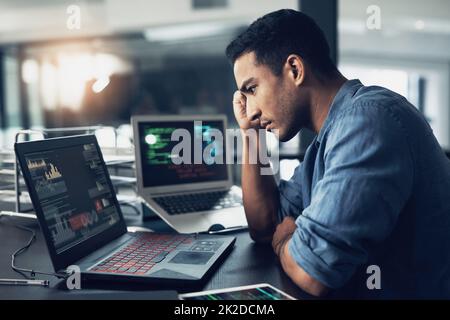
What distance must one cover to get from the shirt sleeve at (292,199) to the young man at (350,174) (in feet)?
0.51

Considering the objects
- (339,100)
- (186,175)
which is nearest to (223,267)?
(339,100)

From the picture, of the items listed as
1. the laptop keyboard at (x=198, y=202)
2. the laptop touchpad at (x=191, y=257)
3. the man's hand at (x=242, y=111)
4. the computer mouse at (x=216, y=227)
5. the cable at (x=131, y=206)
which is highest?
the man's hand at (x=242, y=111)

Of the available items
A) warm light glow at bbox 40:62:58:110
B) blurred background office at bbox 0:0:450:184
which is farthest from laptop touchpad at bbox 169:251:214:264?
warm light glow at bbox 40:62:58:110

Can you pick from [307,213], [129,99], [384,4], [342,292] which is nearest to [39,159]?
[307,213]

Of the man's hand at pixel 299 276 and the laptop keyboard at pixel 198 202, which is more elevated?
the man's hand at pixel 299 276

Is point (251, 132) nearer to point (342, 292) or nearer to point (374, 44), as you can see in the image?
point (342, 292)

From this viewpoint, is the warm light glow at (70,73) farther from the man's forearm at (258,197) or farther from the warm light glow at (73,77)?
the man's forearm at (258,197)

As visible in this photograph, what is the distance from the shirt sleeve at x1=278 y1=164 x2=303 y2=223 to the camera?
4.18ft

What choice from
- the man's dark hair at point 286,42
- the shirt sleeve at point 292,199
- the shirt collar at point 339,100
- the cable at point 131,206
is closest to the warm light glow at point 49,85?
the cable at point 131,206

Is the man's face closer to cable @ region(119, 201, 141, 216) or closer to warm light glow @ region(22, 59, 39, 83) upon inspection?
cable @ region(119, 201, 141, 216)

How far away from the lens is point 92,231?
1022 mm

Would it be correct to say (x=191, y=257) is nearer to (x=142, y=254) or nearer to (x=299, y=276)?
(x=142, y=254)

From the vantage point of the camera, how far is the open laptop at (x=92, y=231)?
87cm
